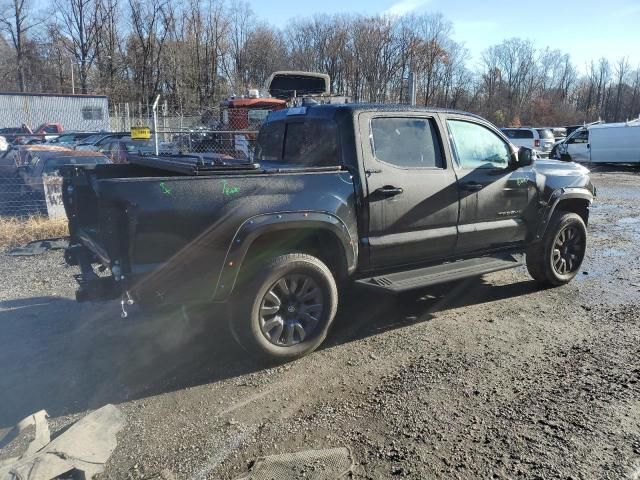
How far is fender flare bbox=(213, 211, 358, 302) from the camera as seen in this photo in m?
3.66

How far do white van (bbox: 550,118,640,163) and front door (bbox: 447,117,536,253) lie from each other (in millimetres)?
21532

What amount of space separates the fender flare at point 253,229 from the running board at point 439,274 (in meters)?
0.70

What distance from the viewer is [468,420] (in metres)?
3.22

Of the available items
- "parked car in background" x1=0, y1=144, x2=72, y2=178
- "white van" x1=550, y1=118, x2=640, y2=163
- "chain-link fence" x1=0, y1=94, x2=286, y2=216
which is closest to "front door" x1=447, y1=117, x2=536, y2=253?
"chain-link fence" x1=0, y1=94, x2=286, y2=216

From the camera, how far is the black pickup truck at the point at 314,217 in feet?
11.5

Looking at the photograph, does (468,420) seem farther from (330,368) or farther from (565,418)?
(330,368)

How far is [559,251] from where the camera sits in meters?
5.83

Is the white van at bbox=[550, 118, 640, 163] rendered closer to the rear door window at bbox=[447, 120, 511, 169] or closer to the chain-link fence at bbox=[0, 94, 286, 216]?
the chain-link fence at bbox=[0, 94, 286, 216]

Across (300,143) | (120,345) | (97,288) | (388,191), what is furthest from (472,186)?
(120,345)

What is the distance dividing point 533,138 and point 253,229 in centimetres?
2521

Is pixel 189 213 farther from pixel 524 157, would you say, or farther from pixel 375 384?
pixel 524 157

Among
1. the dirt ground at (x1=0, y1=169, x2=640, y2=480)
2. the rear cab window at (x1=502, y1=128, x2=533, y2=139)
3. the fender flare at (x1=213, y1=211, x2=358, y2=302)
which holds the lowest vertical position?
the dirt ground at (x1=0, y1=169, x2=640, y2=480)

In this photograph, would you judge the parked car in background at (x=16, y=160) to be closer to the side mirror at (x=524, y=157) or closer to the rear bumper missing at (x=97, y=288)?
the rear bumper missing at (x=97, y=288)

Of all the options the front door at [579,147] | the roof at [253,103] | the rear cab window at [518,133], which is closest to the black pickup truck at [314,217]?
the roof at [253,103]
